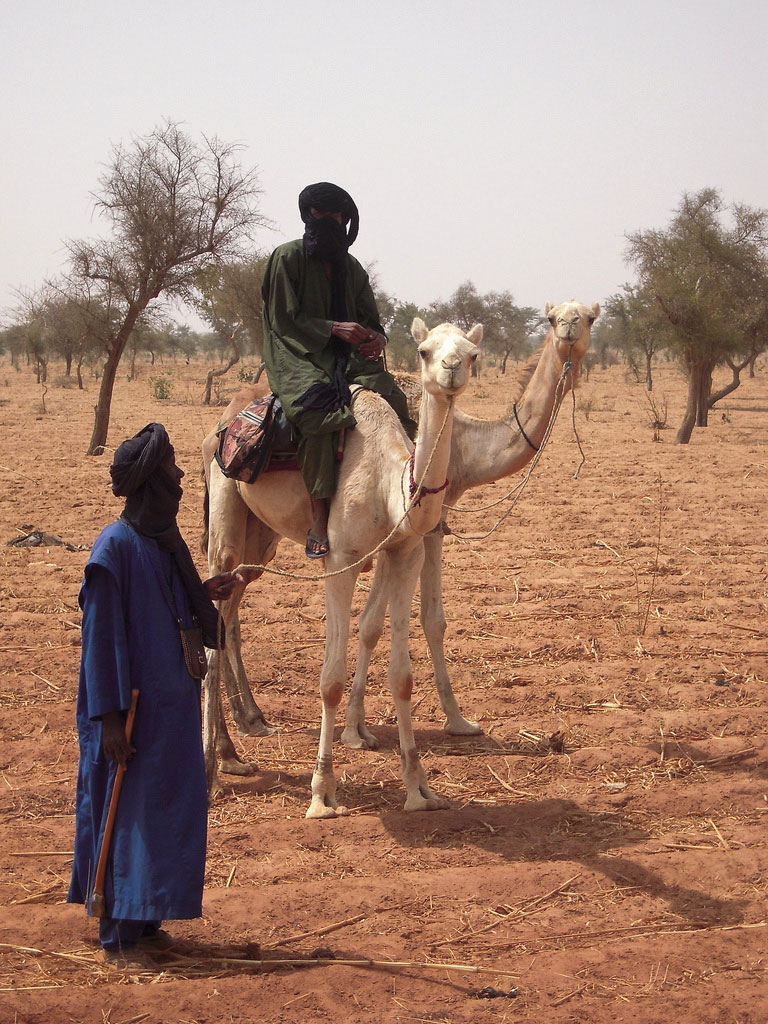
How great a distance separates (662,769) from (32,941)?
341 cm

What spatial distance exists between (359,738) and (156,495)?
2941mm

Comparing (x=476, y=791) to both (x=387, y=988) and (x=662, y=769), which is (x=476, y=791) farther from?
(x=387, y=988)

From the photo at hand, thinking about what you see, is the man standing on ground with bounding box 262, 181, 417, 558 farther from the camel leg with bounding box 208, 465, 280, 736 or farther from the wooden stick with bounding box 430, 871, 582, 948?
the wooden stick with bounding box 430, 871, 582, 948

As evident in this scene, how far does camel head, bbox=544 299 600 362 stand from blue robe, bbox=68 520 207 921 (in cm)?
322

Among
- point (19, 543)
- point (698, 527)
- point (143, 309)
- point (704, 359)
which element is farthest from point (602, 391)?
point (19, 543)

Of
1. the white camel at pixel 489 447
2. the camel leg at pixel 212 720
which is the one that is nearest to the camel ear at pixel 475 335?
the white camel at pixel 489 447

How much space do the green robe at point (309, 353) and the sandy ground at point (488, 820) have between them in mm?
1845

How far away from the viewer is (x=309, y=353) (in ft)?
18.5

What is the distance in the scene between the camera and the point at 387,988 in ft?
11.6

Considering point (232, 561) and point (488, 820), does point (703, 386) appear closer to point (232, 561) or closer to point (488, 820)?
point (232, 561)

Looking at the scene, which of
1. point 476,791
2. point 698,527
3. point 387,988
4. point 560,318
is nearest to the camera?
point 387,988

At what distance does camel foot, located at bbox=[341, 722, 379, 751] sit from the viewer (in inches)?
243

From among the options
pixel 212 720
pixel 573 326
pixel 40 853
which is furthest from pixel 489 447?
pixel 40 853

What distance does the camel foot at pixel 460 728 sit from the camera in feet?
20.6
